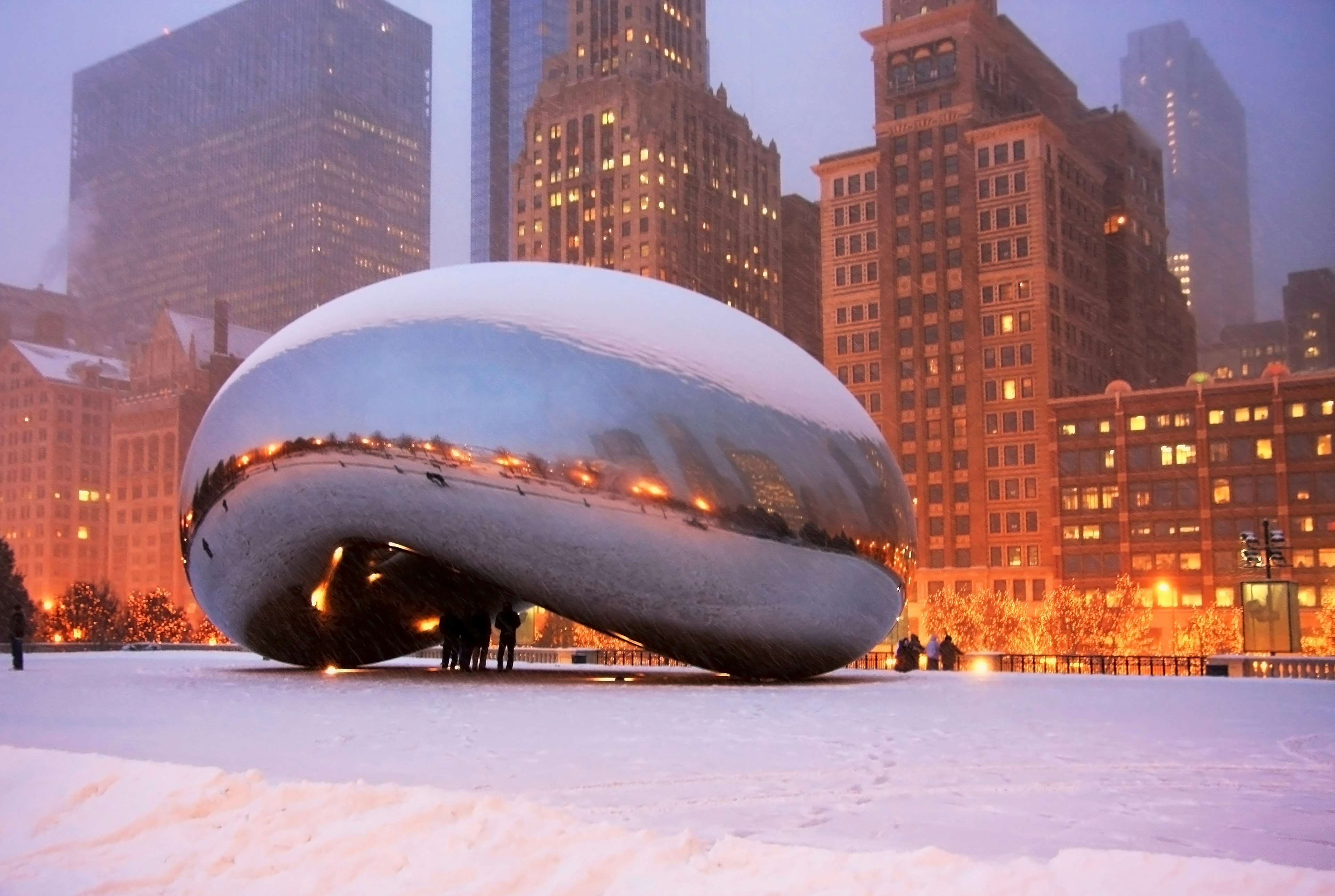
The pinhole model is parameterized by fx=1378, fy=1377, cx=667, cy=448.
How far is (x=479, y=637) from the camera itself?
22.3 m

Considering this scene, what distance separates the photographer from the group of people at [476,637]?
21.8 meters

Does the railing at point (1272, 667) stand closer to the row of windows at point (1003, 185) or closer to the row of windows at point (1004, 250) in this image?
the row of windows at point (1004, 250)

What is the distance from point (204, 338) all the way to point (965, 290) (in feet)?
275

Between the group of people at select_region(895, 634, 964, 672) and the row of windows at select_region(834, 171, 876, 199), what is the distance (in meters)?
100

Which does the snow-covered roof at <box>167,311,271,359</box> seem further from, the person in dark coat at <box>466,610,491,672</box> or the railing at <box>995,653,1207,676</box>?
the person in dark coat at <box>466,610,491,672</box>

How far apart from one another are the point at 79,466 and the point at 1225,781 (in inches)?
6686

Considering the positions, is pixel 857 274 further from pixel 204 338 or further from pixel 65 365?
pixel 65 365

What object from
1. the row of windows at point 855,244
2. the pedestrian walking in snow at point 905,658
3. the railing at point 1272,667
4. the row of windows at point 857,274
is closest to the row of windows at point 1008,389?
the row of windows at point 857,274

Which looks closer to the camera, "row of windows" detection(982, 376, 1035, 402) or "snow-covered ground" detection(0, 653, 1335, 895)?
"snow-covered ground" detection(0, 653, 1335, 895)

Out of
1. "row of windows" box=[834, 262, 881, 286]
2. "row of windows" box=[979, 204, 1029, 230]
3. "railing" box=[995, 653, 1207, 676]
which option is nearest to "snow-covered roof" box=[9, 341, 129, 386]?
"row of windows" box=[834, 262, 881, 286]

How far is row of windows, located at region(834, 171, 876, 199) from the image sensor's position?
126 m

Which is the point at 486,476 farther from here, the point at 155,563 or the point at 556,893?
the point at 155,563

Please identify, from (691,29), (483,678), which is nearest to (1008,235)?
(691,29)

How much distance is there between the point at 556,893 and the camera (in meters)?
5.79
